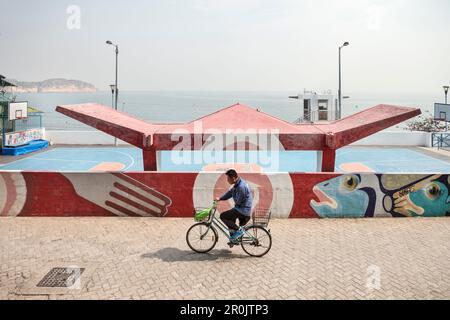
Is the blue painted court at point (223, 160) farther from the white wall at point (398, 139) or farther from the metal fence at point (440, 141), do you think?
the metal fence at point (440, 141)

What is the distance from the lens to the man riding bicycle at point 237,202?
8.75 metres

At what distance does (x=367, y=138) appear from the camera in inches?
1319

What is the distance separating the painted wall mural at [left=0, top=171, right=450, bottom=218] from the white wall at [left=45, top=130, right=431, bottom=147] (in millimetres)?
21756

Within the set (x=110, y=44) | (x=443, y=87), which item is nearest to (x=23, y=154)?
(x=110, y=44)

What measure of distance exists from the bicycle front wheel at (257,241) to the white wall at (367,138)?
1053 inches

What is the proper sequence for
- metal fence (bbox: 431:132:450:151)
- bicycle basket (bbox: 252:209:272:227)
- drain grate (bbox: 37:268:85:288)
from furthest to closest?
metal fence (bbox: 431:132:450:151)
bicycle basket (bbox: 252:209:272:227)
drain grate (bbox: 37:268:85:288)

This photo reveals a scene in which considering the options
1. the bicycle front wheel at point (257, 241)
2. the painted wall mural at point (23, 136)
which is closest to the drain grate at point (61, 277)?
the bicycle front wheel at point (257, 241)

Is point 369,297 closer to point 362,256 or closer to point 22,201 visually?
point 362,256

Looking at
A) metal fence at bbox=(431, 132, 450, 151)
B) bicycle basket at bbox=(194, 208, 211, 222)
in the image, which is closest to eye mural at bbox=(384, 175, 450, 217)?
bicycle basket at bbox=(194, 208, 211, 222)

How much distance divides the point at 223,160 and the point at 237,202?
18225 millimetres

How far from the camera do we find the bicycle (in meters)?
9.12

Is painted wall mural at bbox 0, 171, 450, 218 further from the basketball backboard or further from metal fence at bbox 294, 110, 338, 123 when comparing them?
metal fence at bbox 294, 110, 338, 123

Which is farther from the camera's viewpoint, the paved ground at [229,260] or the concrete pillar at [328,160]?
the concrete pillar at [328,160]
